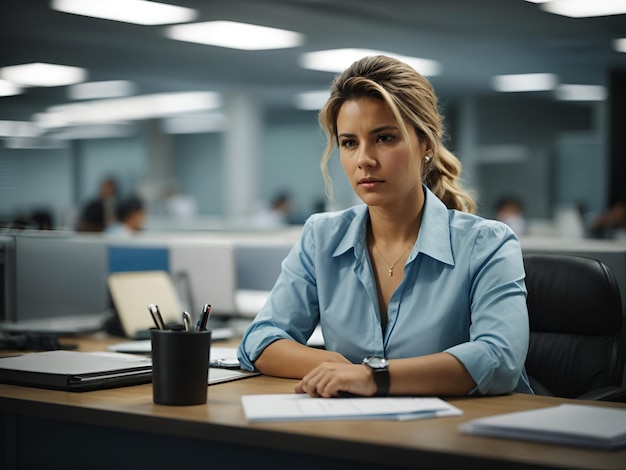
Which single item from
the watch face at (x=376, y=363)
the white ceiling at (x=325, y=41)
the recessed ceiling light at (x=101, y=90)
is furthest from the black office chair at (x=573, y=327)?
the recessed ceiling light at (x=101, y=90)

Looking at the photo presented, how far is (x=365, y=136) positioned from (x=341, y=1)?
6.10 m

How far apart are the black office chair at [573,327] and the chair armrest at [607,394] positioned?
0.23ft

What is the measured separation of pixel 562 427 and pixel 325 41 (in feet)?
26.8

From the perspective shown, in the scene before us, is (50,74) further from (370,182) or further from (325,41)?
(370,182)

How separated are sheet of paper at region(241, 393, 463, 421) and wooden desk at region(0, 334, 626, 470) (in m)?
0.02

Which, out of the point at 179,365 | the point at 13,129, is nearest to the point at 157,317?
the point at 179,365

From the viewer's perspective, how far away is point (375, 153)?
1620 millimetres

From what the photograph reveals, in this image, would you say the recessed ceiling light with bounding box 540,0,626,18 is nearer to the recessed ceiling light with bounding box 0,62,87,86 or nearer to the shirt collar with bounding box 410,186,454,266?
the shirt collar with bounding box 410,186,454,266

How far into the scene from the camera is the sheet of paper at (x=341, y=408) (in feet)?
3.92

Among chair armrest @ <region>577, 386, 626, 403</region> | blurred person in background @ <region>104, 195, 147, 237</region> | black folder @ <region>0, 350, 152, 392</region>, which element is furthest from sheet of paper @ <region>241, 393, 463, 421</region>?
blurred person in background @ <region>104, 195, 147, 237</region>

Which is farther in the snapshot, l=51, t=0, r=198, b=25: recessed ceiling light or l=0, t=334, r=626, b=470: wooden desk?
l=51, t=0, r=198, b=25: recessed ceiling light

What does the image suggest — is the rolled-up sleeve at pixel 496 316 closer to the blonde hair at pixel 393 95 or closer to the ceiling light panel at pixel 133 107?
the blonde hair at pixel 393 95

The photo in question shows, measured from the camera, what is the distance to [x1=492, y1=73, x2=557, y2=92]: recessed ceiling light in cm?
1141

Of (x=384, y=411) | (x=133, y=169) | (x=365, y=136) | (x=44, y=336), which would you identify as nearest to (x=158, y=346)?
(x=384, y=411)
